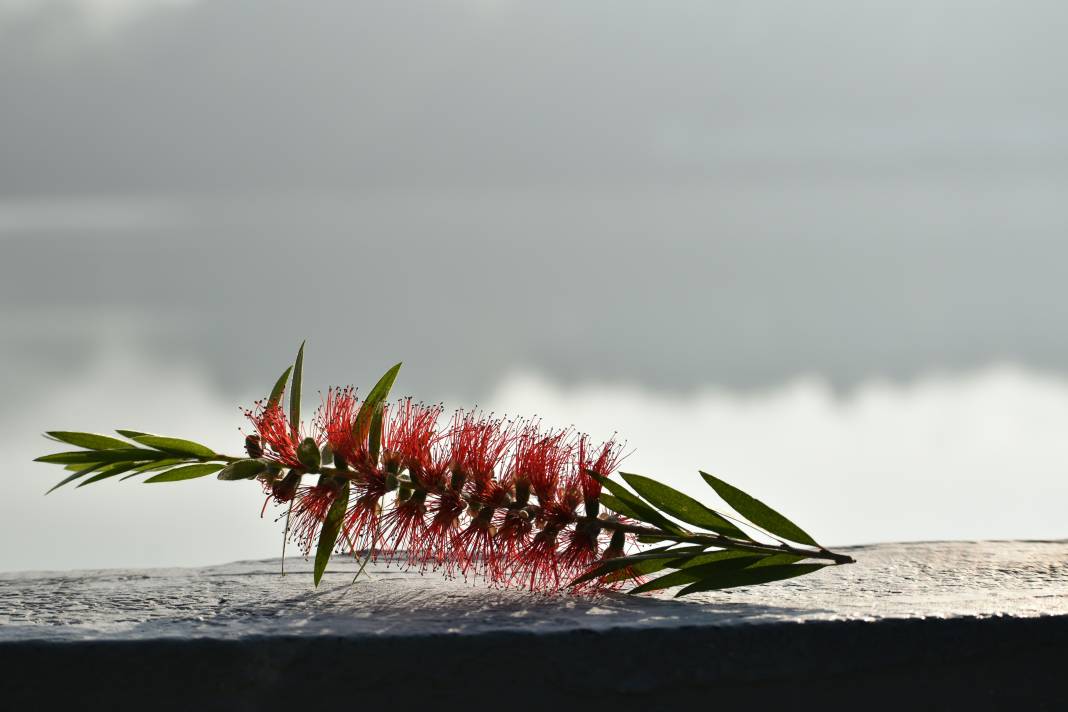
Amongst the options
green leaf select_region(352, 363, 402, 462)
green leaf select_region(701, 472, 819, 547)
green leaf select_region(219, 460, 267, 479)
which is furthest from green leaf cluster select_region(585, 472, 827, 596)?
green leaf select_region(219, 460, 267, 479)

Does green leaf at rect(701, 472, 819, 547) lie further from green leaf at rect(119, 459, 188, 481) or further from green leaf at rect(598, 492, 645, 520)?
green leaf at rect(119, 459, 188, 481)

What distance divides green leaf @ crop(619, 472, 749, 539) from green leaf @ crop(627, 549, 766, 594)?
36 mm

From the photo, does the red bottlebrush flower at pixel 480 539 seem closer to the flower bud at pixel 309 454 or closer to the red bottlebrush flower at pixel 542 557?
the red bottlebrush flower at pixel 542 557

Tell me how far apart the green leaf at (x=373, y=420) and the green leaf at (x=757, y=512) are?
1.98 feet

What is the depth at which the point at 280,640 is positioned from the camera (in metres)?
2.06

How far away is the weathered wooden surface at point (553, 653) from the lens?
206 centimetres

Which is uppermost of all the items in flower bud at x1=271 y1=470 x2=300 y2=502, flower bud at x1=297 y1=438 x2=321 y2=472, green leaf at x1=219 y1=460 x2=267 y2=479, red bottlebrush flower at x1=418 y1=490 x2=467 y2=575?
flower bud at x1=297 y1=438 x2=321 y2=472

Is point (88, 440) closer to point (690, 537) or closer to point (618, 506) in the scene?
point (618, 506)

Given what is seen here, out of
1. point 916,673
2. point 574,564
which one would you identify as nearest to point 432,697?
point 574,564

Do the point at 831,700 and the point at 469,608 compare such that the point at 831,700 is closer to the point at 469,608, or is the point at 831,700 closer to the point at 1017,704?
the point at 1017,704

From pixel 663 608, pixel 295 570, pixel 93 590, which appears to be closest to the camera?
pixel 663 608

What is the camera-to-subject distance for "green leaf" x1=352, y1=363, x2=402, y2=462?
224cm

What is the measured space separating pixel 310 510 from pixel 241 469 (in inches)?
5.6

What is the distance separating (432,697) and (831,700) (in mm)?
669
